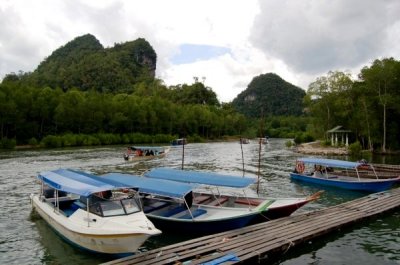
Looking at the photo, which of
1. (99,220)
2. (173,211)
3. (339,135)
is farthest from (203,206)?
(339,135)

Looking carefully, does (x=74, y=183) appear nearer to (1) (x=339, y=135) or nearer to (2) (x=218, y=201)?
(2) (x=218, y=201)

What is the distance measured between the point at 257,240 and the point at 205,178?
6705 mm

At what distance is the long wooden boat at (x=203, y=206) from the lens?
17.7 meters

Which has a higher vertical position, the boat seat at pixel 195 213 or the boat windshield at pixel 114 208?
the boat windshield at pixel 114 208

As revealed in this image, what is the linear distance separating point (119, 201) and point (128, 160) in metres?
38.0

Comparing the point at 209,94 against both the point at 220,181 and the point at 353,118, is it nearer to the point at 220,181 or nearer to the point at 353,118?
the point at 353,118

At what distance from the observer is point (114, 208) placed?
1547cm

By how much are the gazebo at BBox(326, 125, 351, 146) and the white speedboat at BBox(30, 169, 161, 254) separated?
63237mm

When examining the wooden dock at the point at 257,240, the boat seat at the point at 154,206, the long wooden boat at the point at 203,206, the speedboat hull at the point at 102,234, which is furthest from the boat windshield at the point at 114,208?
the boat seat at the point at 154,206

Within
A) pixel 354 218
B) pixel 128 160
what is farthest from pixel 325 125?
pixel 354 218

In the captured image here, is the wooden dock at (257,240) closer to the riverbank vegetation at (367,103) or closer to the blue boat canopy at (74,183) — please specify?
the blue boat canopy at (74,183)

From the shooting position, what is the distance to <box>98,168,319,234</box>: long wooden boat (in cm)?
1769

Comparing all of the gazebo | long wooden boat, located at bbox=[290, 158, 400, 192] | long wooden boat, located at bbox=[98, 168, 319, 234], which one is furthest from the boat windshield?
the gazebo

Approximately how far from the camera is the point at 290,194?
2950 cm
